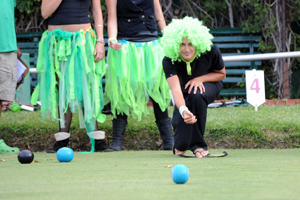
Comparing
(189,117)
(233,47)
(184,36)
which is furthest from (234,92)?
(189,117)

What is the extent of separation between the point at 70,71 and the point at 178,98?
1.24 metres

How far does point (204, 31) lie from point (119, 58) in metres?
1.07

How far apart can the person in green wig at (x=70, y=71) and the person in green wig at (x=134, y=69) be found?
6.3 inches

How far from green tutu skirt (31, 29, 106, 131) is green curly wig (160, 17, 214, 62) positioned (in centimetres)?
96

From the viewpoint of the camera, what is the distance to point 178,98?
3525 mm

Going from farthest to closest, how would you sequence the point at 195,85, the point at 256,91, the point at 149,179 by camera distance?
the point at 256,91, the point at 195,85, the point at 149,179

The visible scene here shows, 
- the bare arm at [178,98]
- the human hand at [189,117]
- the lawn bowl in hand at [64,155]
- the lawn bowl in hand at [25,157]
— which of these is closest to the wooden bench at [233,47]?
the bare arm at [178,98]

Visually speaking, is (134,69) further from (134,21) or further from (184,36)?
(184,36)

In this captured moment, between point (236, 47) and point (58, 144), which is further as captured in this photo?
point (236, 47)

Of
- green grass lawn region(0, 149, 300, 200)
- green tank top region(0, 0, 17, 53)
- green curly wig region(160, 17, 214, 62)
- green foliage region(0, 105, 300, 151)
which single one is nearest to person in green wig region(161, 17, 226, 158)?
green curly wig region(160, 17, 214, 62)

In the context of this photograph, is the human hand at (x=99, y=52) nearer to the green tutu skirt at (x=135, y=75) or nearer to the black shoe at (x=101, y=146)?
the green tutu skirt at (x=135, y=75)

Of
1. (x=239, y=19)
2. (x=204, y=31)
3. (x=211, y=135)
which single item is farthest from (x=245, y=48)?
(x=204, y=31)

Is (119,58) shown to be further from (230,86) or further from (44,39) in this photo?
(230,86)

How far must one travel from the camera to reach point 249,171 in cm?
257
